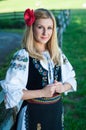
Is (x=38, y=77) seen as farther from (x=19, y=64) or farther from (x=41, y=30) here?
(x=41, y=30)

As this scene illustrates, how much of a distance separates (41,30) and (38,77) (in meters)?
0.40

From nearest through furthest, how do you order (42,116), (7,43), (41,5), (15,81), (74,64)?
(15,81) < (42,116) < (74,64) < (7,43) < (41,5)

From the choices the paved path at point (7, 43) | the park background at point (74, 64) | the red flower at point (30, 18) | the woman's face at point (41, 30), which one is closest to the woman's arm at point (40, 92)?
the woman's face at point (41, 30)

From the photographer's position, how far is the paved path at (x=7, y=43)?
1041cm

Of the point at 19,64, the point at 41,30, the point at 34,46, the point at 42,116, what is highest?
the point at 41,30

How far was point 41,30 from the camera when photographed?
11.5 feet

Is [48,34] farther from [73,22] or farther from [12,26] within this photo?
[73,22]

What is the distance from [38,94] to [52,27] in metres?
0.60

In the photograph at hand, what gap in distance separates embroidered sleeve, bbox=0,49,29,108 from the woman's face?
8.8 inches

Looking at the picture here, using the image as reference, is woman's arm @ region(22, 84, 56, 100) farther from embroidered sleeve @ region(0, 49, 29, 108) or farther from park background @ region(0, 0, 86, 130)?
park background @ region(0, 0, 86, 130)

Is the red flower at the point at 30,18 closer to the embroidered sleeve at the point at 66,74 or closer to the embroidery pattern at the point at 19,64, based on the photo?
the embroidery pattern at the point at 19,64

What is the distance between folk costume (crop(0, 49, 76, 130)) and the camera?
10.9 ft

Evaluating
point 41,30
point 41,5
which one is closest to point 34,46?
point 41,30

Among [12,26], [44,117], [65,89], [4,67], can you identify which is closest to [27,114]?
[44,117]
